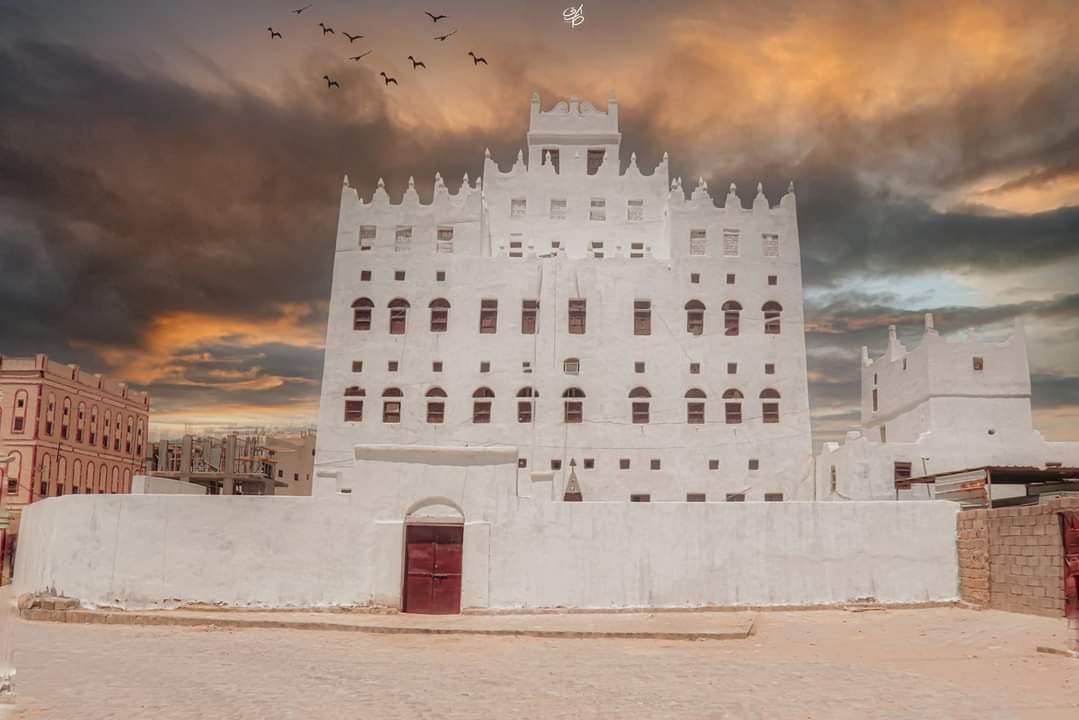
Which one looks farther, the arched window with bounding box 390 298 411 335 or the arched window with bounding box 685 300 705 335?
the arched window with bounding box 390 298 411 335

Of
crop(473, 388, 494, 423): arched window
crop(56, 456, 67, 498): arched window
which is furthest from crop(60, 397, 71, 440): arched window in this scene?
crop(473, 388, 494, 423): arched window

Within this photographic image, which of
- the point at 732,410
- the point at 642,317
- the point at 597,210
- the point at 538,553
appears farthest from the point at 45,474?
the point at 538,553

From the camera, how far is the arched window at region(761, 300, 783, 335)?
39.1 metres

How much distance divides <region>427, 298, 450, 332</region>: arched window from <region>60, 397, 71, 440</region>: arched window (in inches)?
1223

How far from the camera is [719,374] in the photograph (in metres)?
38.5

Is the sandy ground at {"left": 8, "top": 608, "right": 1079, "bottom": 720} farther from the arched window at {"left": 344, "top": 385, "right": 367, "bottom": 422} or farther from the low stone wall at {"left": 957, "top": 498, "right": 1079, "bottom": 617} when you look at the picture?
the arched window at {"left": 344, "top": 385, "right": 367, "bottom": 422}

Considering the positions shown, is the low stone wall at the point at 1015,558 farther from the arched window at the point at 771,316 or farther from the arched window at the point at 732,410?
the arched window at the point at 771,316

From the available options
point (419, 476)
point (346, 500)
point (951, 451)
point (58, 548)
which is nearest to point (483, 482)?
point (419, 476)

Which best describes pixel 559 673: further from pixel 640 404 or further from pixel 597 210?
pixel 597 210

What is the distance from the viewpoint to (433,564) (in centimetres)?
2420

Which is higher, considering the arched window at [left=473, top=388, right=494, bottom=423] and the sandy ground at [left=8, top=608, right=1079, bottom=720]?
the arched window at [left=473, top=388, right=494, bottom=423]

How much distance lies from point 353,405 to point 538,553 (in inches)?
649

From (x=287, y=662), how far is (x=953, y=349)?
29.2m

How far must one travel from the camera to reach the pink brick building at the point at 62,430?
5388cm
